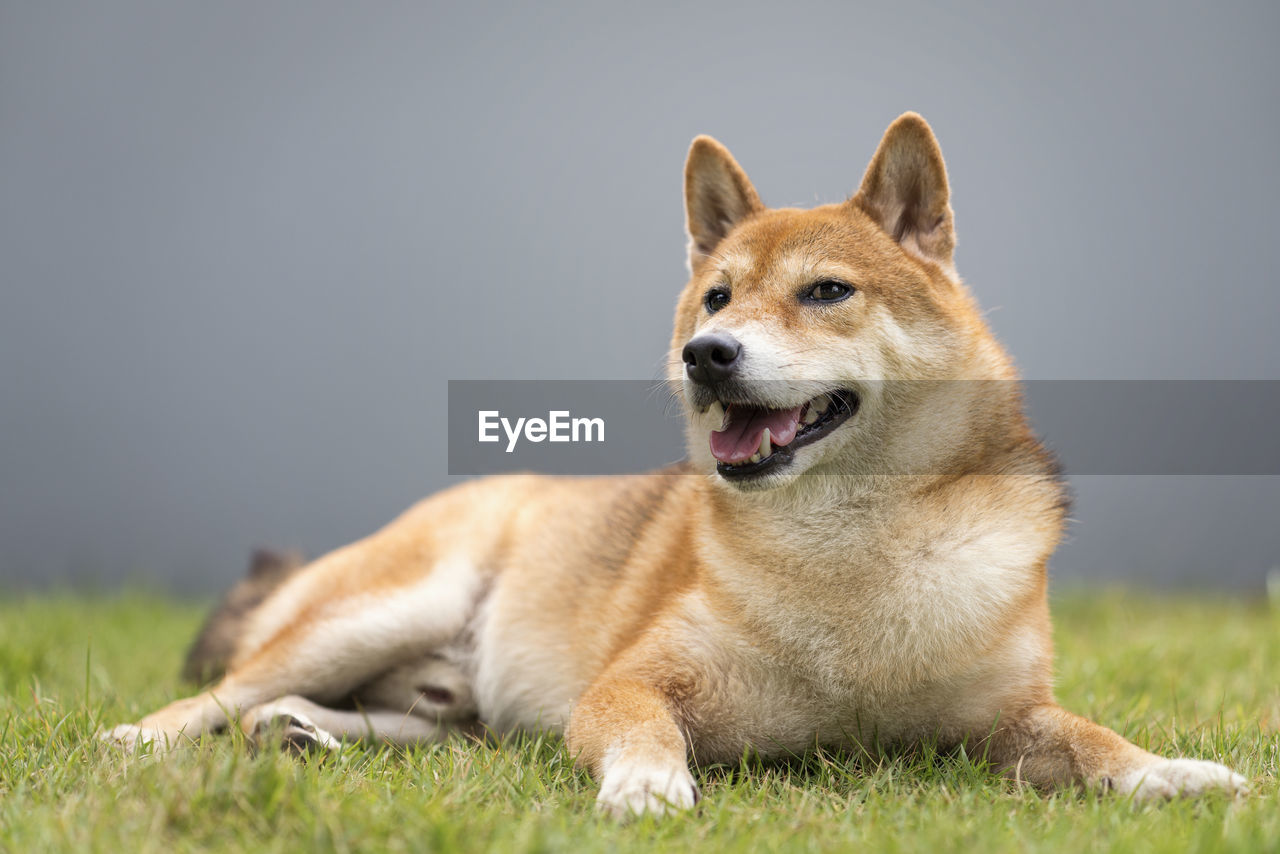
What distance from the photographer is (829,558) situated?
11.5ft

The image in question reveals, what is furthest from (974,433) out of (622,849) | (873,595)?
(622,849)

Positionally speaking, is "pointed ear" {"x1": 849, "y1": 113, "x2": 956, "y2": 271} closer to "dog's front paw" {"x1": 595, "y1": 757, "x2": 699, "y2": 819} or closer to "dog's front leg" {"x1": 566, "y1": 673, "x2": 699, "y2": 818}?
"dog's front leg" {"x1": 566, "y1": 673, "x2": 699, "y2": 818}

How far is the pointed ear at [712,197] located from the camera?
4.39 meters

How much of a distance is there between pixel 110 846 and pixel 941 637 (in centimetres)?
229

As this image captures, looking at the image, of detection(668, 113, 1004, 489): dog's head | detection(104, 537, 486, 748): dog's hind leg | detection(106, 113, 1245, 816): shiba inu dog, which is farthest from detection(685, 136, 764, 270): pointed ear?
detection(104, 537, 486, 748): dog's hind leg

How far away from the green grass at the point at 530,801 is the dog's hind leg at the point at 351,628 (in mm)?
458

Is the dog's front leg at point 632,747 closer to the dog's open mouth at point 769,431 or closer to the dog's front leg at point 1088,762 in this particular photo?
the dog's open mouth at point 769,431

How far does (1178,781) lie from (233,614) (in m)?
4.19

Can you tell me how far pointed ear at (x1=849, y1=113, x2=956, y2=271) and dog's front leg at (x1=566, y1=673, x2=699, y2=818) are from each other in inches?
72.4

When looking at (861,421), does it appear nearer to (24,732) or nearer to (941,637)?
(941,637)

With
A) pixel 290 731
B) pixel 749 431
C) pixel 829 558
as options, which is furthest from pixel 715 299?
pixel 290 731

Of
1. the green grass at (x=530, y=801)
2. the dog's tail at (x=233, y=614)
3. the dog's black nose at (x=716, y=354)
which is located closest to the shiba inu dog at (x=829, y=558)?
the dog's black nose at (x=716, y=354)

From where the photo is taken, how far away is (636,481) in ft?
16.9

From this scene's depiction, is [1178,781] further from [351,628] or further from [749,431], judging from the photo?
[351,628]
